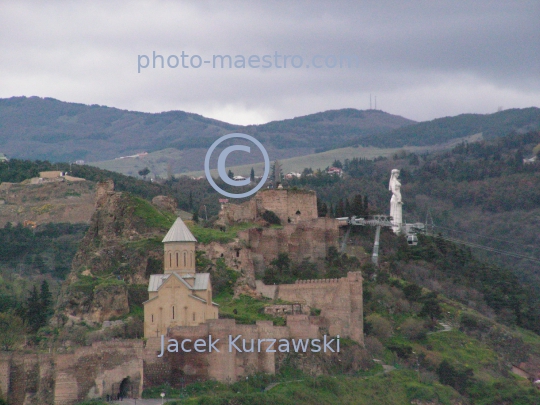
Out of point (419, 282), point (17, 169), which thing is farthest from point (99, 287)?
point (17, 169)

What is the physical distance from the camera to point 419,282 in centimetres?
8931

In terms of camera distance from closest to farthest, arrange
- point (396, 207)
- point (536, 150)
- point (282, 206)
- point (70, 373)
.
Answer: point (70, 373)
point (282, 206)
point (396, 207)
point (536, 150)

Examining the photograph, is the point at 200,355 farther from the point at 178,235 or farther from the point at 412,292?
the point at 412,292

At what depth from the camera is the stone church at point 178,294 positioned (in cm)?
6650

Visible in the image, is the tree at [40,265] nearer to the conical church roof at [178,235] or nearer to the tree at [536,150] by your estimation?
the conical church roof at [178,235]

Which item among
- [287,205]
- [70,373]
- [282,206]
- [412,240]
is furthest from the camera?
[412,240]

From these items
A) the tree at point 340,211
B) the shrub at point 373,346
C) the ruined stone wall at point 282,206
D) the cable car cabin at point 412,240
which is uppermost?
the ruined stone wall at point 282,206

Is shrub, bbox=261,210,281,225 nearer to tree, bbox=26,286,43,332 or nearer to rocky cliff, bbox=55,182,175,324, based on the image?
rocky cliff, bbox=55,182,175,324

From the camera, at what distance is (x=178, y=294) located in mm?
66812

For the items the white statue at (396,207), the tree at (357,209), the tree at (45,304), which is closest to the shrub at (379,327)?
the tree at (45,304)

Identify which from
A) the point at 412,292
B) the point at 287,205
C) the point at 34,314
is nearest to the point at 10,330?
the point at 34,314

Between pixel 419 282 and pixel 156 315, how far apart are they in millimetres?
27024

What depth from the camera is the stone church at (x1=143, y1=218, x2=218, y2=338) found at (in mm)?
66500

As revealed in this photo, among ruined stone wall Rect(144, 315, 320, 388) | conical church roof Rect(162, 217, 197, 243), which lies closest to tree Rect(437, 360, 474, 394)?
ruined stone wall Rect(144, 315, 320, 388)
